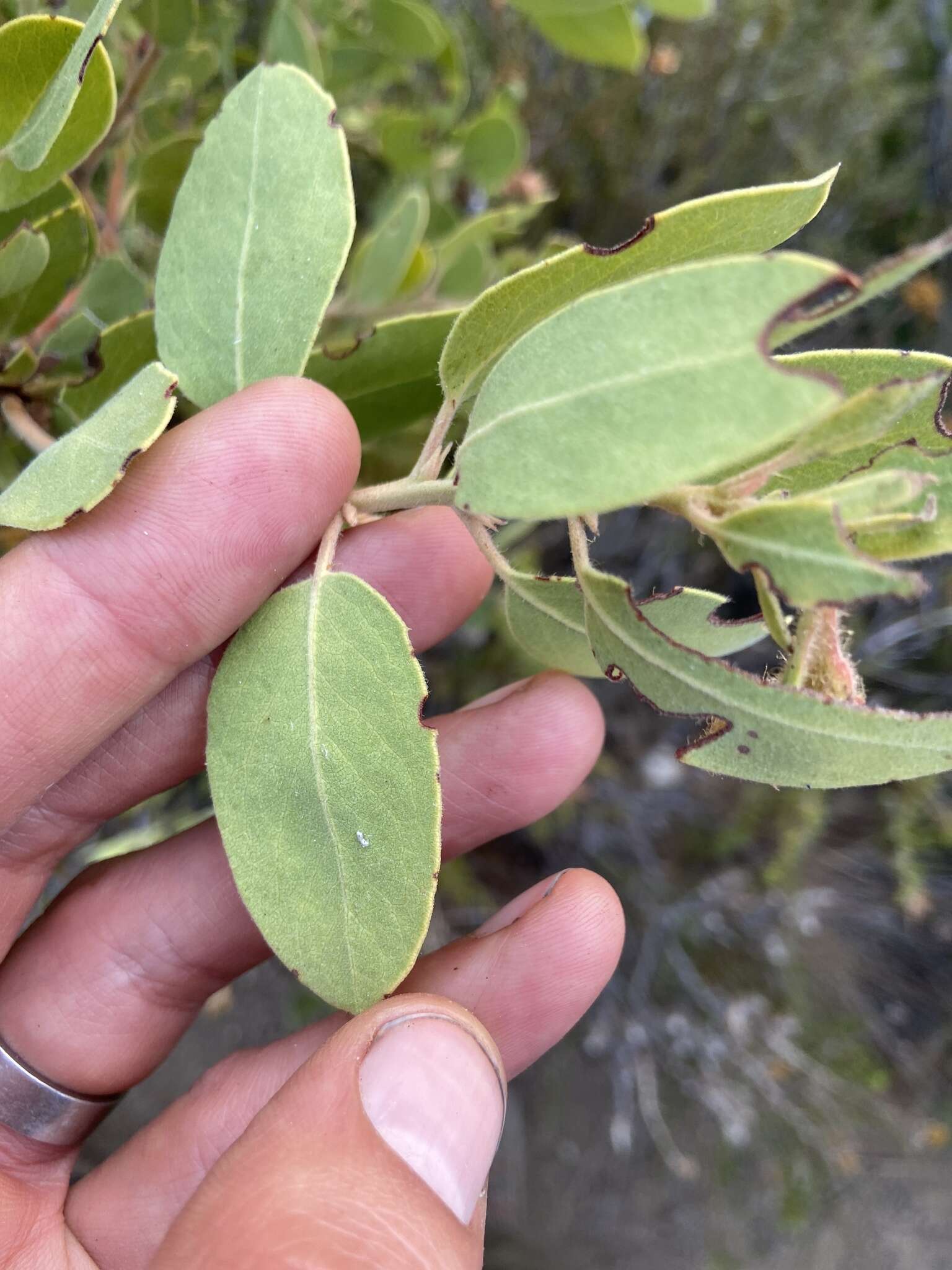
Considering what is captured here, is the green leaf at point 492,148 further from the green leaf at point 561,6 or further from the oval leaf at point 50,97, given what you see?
the oval leaf at point 50,97

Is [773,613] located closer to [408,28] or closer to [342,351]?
[342,351]

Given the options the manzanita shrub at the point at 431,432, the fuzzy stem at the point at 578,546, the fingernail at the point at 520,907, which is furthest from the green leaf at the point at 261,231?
the fingernail at the point at 520,907

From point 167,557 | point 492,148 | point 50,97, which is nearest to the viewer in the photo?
point 50,97

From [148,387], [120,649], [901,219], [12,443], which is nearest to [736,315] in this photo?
[148,387]

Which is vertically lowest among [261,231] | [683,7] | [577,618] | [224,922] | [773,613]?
[224,922]

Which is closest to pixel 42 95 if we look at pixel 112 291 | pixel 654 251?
pixel 112 291
